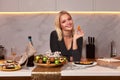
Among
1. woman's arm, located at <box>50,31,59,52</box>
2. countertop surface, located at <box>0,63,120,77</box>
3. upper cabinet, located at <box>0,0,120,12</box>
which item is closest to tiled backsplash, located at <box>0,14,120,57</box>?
upper cabinet, located at <box>0,0,120,12</box>

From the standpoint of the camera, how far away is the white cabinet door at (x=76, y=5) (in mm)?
3154

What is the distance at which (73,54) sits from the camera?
224 centimetres

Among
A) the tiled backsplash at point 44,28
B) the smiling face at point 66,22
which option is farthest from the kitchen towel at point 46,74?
the tiled backsplash at point 44,28

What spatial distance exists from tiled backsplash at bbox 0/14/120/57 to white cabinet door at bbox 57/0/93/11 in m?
0.20

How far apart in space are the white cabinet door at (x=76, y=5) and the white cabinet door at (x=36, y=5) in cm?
13

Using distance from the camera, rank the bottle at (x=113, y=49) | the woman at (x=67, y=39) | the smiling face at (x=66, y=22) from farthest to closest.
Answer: the bottle at (x=113, y=49) < the smiling face at (x=66, y=22) < the woman at (x=67, y=39)

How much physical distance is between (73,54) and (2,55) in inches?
54.6

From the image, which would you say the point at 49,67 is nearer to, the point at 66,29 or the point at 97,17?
the point at 66,29

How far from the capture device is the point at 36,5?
3.15 meters

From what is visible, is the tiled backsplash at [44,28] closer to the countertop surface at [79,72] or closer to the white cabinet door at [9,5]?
the white cabinet door at [9,5]

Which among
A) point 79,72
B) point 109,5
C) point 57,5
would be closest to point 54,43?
point 57,5

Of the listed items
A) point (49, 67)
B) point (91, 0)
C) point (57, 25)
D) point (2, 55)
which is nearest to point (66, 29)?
point (57, 25)

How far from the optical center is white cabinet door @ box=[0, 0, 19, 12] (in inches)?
124

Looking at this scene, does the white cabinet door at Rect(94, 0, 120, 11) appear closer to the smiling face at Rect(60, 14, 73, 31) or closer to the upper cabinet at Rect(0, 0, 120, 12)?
the upper cabinet at Rect(0, 0, 120, 12)
